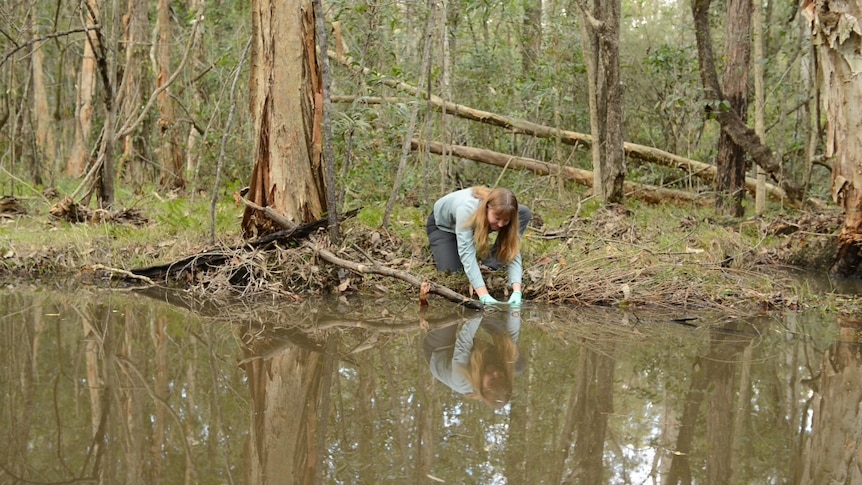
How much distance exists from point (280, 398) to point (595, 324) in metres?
2.78

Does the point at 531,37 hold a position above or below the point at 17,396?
above

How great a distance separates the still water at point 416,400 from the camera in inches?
127

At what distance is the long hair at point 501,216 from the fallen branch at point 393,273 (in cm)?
47

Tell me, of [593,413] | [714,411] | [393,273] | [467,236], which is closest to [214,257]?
[393,273]

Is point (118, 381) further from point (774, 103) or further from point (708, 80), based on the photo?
point (774, 103)

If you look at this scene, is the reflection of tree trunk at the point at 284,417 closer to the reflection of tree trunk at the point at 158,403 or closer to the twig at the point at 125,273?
the reflection of tree trunk at the point at 158,403

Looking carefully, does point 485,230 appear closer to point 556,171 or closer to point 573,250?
point 573,250

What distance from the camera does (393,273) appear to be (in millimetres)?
6891

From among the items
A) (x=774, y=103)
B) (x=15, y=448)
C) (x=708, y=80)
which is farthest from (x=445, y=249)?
(x=774, y=103)

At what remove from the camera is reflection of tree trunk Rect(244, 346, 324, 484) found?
3160 mm

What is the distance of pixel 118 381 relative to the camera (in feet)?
14.1

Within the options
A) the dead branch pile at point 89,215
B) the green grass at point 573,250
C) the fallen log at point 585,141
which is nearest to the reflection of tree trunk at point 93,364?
the green grass at point 573,250

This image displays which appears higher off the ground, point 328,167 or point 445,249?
point 328,167

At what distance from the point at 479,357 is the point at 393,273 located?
2081 millimetres
